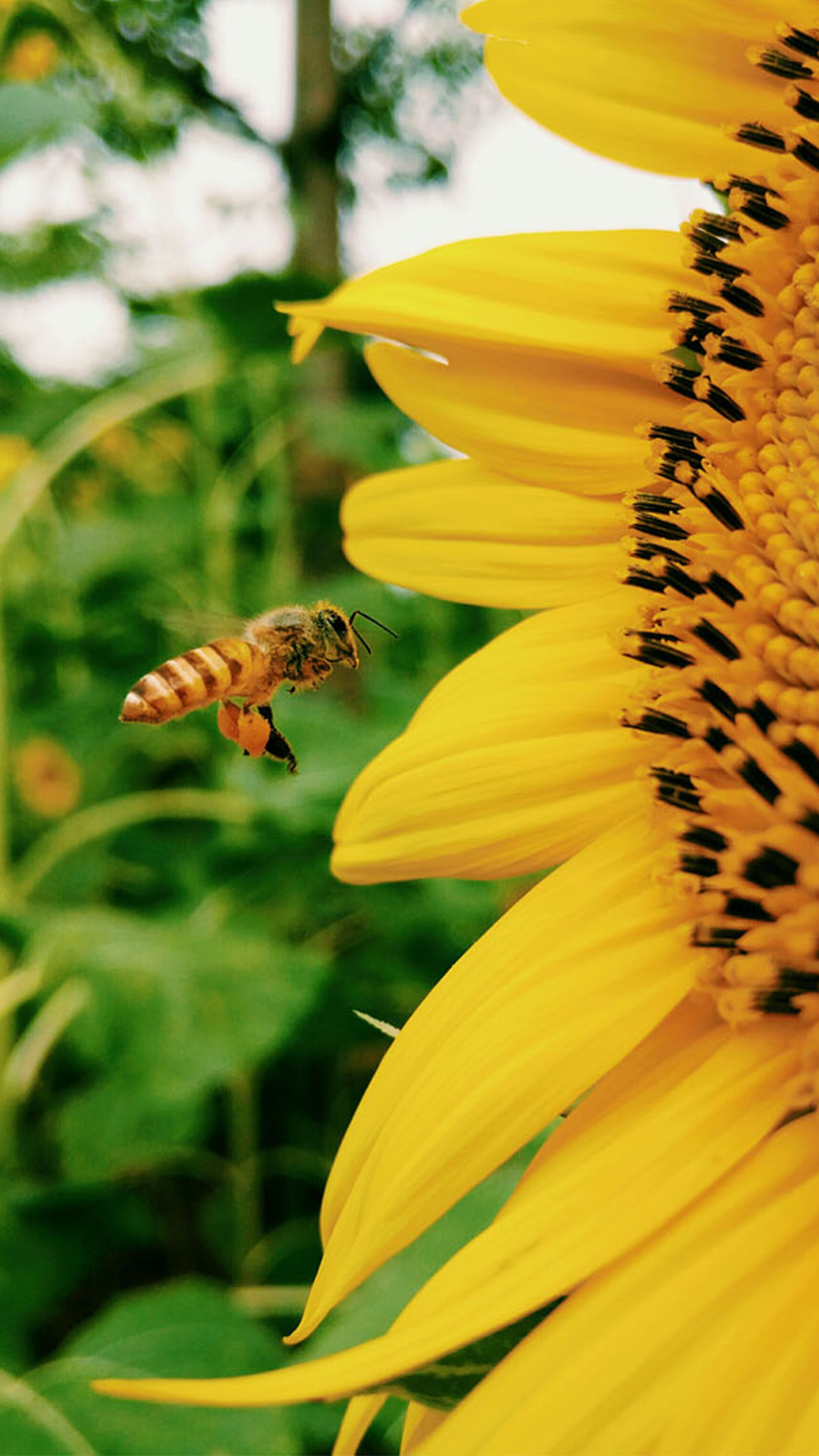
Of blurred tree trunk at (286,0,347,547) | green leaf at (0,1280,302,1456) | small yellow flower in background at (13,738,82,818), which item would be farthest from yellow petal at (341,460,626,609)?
blurred tree trunk at (286,0,347,547)

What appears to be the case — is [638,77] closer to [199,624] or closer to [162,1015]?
[199,624]

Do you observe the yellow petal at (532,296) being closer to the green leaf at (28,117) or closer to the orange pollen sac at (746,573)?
the orange pollen sac at (746,573)

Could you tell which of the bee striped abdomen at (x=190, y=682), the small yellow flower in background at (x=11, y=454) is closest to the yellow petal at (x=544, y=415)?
the bee striped abdomen at (x=190, y=682)

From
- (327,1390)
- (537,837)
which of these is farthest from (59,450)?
(327,1390)

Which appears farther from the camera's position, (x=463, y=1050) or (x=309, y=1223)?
(x=309, y=1223)

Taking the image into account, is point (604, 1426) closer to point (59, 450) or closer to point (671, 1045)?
point (671, 1045)

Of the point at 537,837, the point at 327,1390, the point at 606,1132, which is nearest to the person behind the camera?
the point at 327,1390

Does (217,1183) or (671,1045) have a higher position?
(671,1045)
